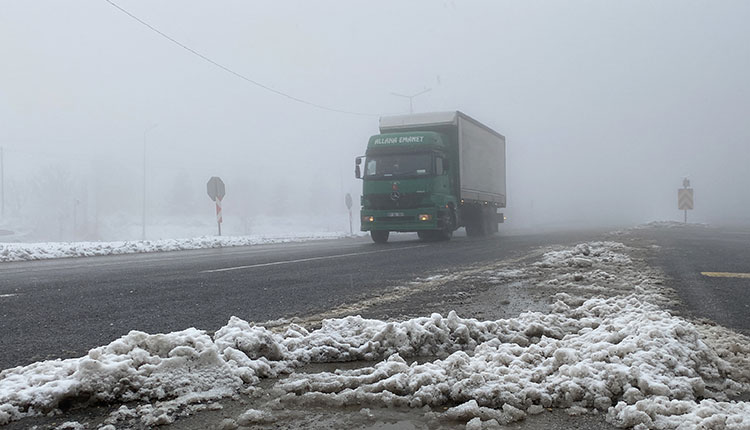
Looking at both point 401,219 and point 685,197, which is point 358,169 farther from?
point 685,197

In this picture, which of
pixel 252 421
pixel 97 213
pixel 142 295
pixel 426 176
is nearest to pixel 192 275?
pixel 142 295

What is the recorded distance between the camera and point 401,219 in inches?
583

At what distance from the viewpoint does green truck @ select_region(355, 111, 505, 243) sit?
47.8ft

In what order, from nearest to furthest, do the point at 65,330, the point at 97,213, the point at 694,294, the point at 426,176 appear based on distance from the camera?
the point at 65,330 < the point at 694,294 < the point at 426,176 < the point at 97,213

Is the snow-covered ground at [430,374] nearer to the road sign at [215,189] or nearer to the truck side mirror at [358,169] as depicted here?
the truck side mirror at [358,169]

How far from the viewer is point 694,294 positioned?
473cm

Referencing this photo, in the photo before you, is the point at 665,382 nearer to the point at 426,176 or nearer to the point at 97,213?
the point at 426,176

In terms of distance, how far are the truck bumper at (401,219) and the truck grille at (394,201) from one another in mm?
118

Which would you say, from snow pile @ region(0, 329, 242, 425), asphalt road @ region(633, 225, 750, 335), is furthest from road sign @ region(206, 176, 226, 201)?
snow pile @ region(0, 329, 242, 425)

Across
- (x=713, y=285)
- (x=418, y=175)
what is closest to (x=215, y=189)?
(x=418, y=175)

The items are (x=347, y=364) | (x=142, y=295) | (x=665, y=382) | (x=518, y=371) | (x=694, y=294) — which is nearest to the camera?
(x=665, y=382)

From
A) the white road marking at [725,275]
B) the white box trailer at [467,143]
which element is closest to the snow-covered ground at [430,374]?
the white road marking at [725,275]

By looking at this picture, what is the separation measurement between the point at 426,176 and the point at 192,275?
8.82 meters

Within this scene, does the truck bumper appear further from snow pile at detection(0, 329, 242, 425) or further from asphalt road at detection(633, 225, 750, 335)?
snow pile at detection(0, 329, 242, 425)
